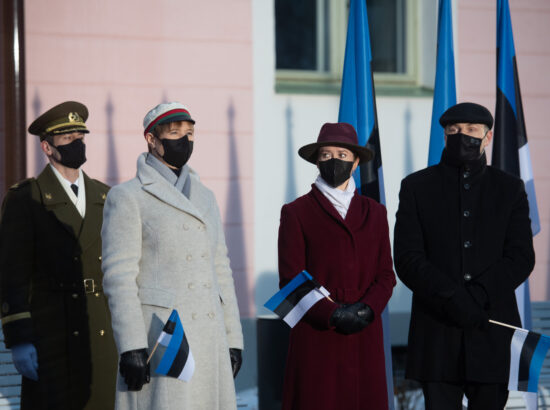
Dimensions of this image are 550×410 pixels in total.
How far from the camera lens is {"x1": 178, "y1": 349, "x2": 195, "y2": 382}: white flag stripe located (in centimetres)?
354

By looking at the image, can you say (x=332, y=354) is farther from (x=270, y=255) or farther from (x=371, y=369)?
(x=270, y=255)

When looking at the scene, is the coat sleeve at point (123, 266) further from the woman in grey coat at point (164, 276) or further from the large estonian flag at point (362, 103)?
the large estonian flag at point (362, 103)

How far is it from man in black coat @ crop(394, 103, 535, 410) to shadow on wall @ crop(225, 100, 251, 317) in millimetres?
2952

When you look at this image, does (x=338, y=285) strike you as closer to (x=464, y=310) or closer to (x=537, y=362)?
(x=464, y=310)

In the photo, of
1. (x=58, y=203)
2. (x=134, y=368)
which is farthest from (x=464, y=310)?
(x=58, y=203)

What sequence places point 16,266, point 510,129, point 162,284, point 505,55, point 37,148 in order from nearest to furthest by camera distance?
point 162,284
point 16,266
point 510,129
point 505,55
point 37,148

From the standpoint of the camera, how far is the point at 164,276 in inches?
143

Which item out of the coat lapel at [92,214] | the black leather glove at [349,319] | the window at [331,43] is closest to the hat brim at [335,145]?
the black leather glove at [349,319]

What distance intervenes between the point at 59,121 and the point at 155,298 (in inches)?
48.6

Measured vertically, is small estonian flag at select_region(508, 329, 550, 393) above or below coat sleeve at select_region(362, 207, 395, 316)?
below

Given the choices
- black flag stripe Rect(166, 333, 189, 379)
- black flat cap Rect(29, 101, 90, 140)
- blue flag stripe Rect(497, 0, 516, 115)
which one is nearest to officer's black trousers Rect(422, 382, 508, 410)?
black flag stripe Rect(166, 333, 189, 379)

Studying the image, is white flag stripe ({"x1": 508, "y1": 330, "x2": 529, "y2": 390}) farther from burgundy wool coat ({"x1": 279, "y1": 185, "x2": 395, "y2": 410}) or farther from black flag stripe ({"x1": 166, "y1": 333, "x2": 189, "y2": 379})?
black flag stripe ({"x1": 166, "y1": 333, "x2": 189, "y2": 379})

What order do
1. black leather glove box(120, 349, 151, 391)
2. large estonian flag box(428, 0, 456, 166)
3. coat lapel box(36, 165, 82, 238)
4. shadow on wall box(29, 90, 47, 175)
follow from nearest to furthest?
black leather glove box(120, 349, 151, 391) → coat lapel box(36, 165, 82, 238) → large estonian flag box(428, 0, 456, 166) → shadow on wall box(29, 90, 47, 175)

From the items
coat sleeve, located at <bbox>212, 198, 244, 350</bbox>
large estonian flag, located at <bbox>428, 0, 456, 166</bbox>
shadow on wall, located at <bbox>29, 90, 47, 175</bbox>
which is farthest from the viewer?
shadow on wall, located at <bbox>29, 90, 47, 175</bbox>
